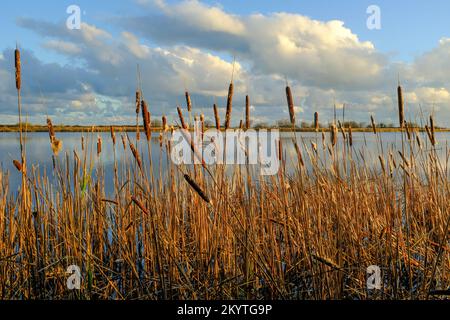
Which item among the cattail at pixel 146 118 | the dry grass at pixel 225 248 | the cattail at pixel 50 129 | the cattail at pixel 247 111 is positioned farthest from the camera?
the cattail at pixel 50 129

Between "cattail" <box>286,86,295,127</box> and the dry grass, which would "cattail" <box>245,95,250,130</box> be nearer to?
the dry grass

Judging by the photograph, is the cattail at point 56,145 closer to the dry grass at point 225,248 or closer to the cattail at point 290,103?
the dry grass at point 225,248

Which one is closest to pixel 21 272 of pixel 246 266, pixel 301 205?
pixel 246 266

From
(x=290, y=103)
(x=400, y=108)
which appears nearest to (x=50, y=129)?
(x=290, y=103)

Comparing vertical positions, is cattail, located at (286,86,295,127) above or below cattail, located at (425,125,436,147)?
above

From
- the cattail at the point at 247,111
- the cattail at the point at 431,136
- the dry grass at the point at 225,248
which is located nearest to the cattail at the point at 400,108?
the dry grass at the point at 225,248

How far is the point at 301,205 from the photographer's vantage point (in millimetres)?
3109

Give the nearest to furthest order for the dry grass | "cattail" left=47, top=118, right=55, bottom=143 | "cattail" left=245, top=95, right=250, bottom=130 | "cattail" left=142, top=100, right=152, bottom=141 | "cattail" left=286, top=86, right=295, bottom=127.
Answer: "cattail" left=142, top=100, right=152, bottom=141 < "cattail" left=286, top=86, right=295, bottom=127 < the dry grass < "cattail" left=245, top=95, right=250, bottom=130 < "cattail" left=47, top=118, right=55, bottom=143

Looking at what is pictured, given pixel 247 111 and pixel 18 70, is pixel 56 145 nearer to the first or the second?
pixel 18 70

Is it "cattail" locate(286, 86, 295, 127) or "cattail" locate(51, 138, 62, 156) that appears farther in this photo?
"cattail" locate(51, 138, 62, 156)

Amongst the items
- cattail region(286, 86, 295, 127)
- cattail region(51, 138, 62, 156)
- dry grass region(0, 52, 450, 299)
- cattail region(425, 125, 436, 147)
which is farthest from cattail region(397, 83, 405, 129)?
cattail region(51, 138, 62, 156)
